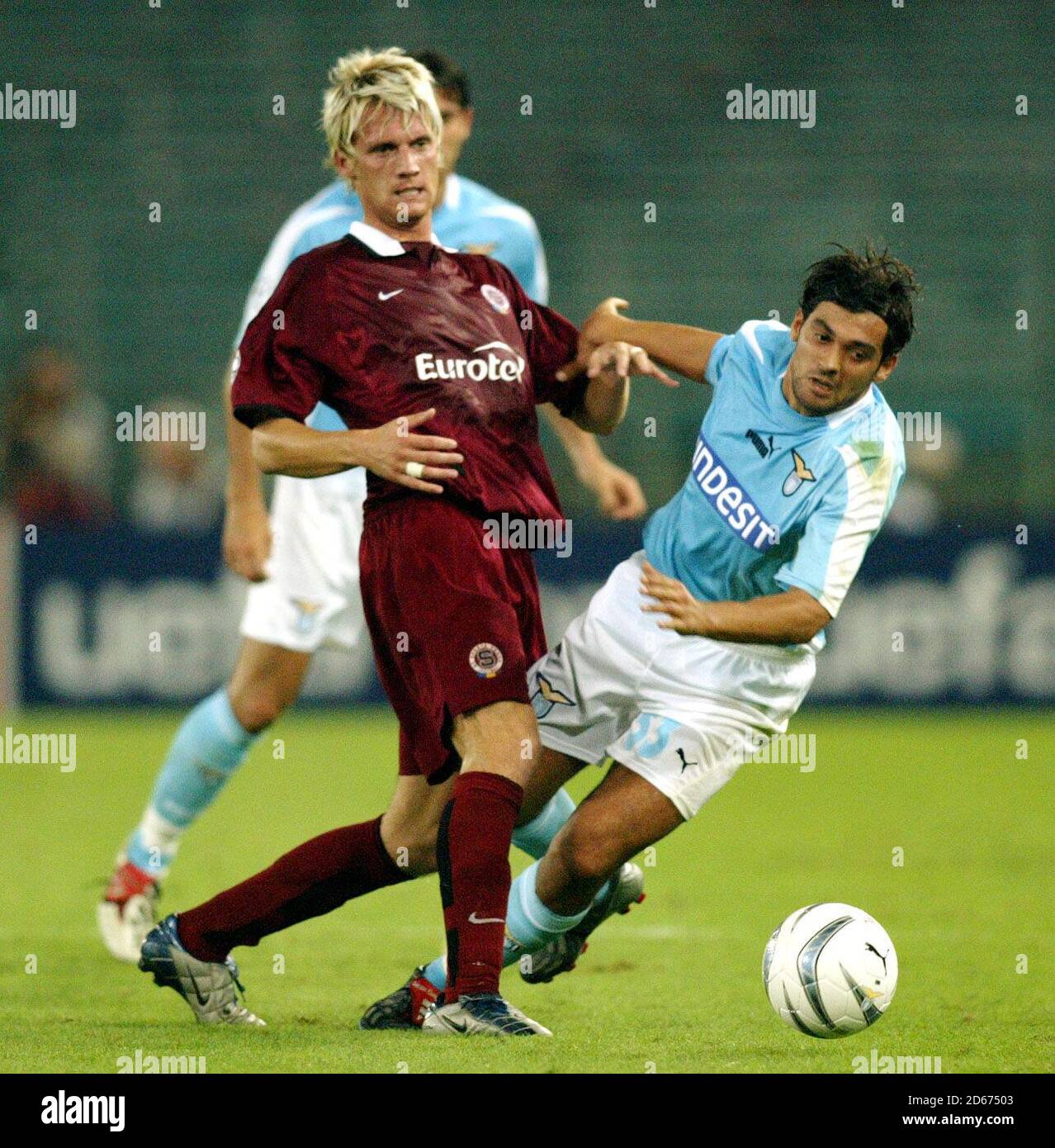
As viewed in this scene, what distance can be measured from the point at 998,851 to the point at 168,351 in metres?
8.42

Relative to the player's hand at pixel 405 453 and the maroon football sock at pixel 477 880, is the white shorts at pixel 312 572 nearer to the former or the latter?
the player's hand at pixel 405 453

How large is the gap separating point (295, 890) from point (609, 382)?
144cm

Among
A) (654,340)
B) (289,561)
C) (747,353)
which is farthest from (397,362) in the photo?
(289,561)

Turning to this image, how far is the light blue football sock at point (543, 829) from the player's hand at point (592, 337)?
1062 mm

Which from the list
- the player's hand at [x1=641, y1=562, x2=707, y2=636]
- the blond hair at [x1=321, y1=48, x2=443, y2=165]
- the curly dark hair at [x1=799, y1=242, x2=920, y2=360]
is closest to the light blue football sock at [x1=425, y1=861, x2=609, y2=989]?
the player's hand at [x1=641, y1=562, x2=707, y2=636]

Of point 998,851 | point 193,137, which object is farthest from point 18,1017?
point 193,137

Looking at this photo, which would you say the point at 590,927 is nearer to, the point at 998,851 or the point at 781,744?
the point at 998,851

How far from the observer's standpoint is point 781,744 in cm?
1152

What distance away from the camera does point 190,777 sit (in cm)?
610

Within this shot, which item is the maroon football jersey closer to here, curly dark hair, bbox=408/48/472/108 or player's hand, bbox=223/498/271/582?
player's hand, bbox=223/498/271/582

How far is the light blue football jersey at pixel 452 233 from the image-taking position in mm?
6066

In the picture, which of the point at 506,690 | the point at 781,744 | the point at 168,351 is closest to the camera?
the point at 506,690

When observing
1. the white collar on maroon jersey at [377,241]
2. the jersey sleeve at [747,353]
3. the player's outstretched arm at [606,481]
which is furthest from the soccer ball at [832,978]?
the white collar on maroon jersey at [377,241]

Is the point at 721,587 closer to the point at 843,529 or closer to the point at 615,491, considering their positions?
the point at 843,529
